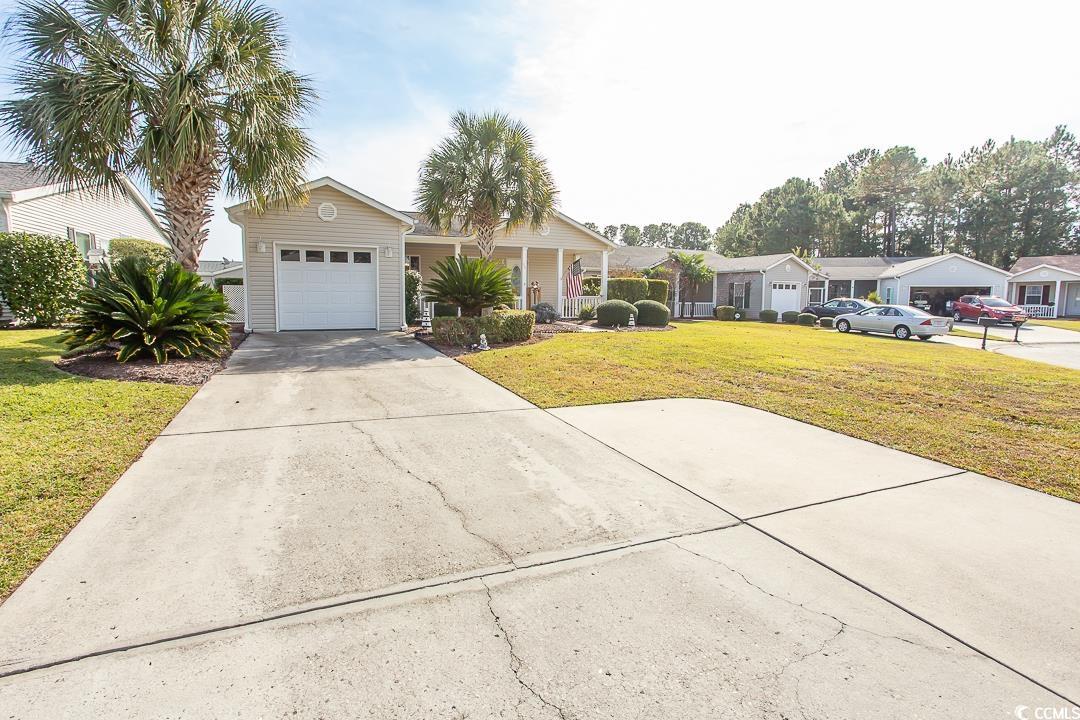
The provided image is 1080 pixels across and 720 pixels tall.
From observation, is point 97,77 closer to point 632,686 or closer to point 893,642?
point 632,686

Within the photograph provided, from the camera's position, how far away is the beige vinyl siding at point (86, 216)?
14.5 metres

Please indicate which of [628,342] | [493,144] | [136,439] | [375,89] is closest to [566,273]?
[493,144]

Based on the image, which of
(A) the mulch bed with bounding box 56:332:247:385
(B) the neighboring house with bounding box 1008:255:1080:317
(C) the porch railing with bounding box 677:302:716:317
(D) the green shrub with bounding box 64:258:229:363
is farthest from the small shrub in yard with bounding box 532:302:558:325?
(B) the neighboring house with bounding box 1008:255:1080:317

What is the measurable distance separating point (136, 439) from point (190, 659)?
3668 millimetres

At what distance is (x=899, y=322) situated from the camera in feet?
68.0

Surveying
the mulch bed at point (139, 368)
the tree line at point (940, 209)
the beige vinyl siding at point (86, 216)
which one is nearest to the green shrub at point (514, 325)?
the mulch bed at point (139, 368)

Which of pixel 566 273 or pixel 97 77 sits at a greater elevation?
pixel 97 77

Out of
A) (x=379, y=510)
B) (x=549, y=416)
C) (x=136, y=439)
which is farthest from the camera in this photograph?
(x=549, y=416)

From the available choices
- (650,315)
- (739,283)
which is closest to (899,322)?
(650,315)

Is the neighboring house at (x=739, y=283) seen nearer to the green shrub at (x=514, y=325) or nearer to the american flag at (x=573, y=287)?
the american flag at (x=573, y=287)

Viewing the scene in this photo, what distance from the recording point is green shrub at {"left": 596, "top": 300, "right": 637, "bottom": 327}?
1797cm

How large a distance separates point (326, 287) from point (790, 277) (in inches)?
1085

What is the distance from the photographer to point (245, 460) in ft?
15.2

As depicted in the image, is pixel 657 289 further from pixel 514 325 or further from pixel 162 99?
pixel 162 99
